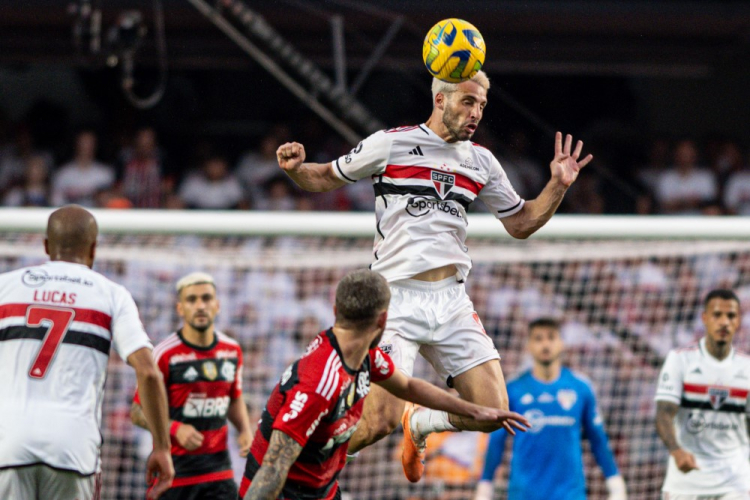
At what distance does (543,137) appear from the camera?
6.23 m

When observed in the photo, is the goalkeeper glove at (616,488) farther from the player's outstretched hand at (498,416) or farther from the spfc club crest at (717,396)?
the player's outstretched hand at (498,416)

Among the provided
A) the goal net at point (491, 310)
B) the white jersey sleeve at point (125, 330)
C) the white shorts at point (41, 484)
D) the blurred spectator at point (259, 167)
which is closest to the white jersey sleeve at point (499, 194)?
the white jersey sleeve at point (125, 330)

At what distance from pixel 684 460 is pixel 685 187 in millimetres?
5793

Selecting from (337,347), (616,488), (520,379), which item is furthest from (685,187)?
(337,347)

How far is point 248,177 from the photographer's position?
12664 mm

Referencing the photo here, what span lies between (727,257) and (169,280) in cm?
579

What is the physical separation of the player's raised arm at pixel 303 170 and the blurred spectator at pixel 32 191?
7602 millimetres

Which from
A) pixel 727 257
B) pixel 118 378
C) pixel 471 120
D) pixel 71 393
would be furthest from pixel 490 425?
pixel 727 257

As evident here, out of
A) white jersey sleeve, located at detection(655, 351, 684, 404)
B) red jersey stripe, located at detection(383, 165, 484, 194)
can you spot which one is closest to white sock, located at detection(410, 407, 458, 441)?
red jersey stripe, located at detection(383, 165, 484, 194)

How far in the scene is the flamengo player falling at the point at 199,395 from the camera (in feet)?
25.3

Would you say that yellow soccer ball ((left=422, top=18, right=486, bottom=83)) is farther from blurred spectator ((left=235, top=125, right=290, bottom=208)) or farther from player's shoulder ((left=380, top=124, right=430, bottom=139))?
blurred spectator ((left=235, top=125, right=290, bottom=208))

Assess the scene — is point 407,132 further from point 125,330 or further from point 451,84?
point 125,330

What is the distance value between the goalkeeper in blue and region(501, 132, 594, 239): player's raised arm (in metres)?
2.86

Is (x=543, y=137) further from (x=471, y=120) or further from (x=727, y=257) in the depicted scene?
(x=727, y=257)
